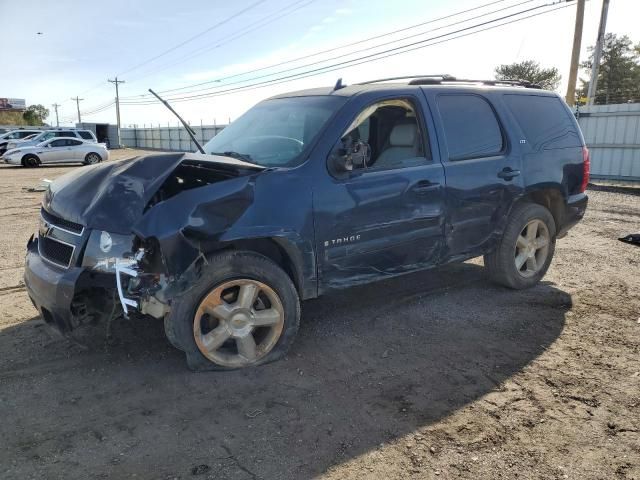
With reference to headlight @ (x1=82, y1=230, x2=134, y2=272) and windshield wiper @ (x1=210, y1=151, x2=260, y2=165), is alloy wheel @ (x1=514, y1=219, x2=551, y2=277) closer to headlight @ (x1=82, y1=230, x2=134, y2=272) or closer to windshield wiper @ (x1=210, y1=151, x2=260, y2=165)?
windshield wiper @ (x1=210, y1=151, x2=260, y2=165)

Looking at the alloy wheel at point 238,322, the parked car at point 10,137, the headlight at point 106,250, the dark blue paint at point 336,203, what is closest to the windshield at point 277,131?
the dark blue paint at point 336,203

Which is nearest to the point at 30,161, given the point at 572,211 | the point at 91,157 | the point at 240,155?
the point at 91,157

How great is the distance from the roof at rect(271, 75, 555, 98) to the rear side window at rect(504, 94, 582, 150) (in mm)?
113

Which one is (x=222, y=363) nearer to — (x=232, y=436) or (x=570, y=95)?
(x=232, y=436)

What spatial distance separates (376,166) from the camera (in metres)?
4.05

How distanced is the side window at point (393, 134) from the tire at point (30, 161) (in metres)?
24.9

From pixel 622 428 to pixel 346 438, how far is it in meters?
1.62

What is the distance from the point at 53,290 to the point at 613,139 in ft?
52.8

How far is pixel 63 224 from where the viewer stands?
11.3ft

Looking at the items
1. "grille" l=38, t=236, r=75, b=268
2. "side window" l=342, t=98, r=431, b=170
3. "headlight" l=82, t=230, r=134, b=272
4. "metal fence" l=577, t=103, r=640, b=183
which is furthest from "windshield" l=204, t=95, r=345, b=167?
"metal fence" l=577, t=103, r=640, b=183

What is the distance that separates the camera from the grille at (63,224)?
3.30 meters

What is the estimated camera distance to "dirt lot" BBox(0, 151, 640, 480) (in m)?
2.60

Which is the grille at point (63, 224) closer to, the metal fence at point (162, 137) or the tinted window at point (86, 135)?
the tinted window at point (86, 135)

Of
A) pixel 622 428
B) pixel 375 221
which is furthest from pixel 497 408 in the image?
pixel 375 221
